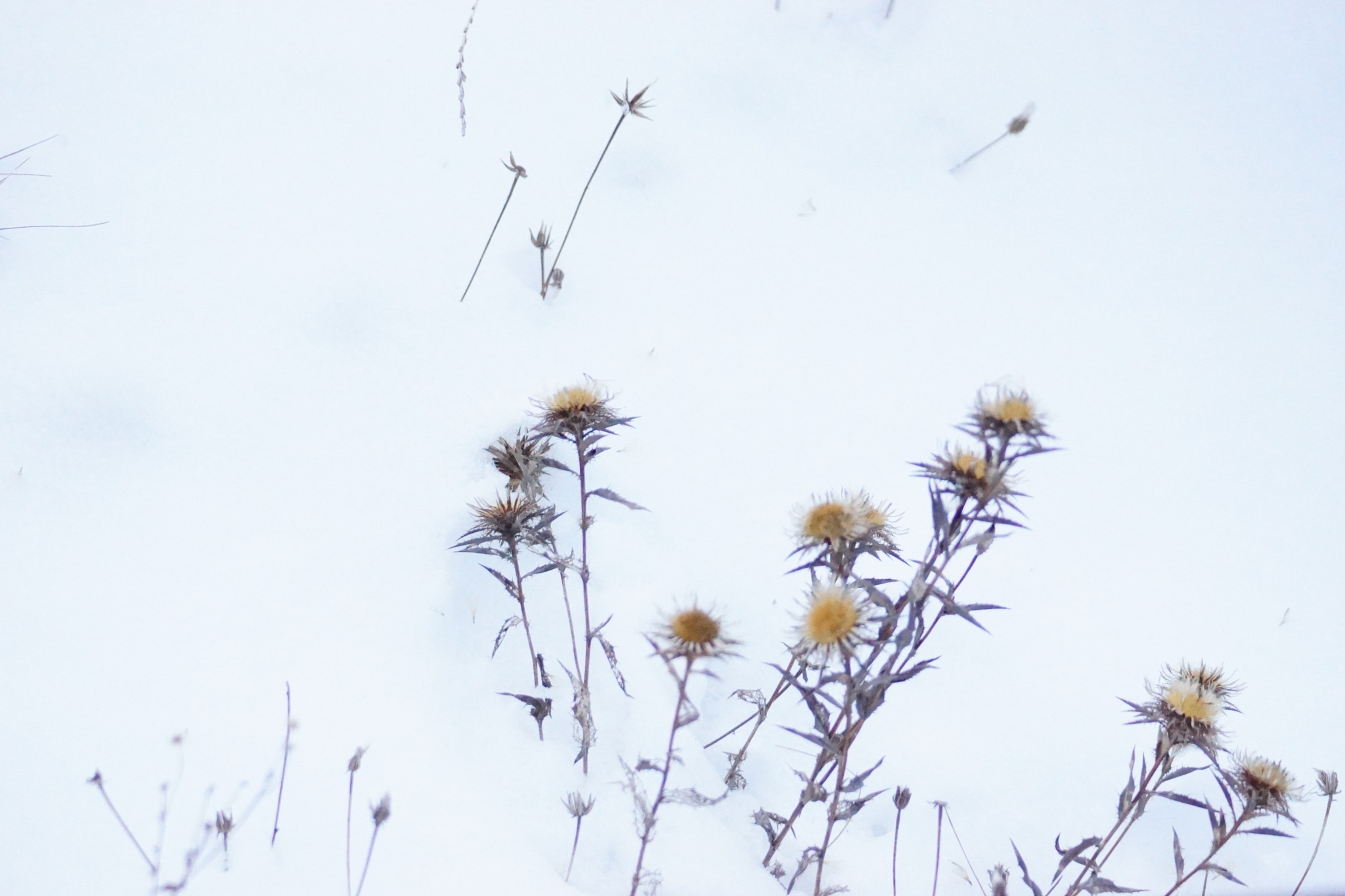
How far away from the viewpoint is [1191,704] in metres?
1.48

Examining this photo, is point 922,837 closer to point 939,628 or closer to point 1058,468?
point 939,628

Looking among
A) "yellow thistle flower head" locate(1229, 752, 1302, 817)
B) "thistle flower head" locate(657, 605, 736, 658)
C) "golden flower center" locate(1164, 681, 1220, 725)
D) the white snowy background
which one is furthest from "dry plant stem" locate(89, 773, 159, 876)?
"yellow thistle flower head" locate(1229, 752, 1302, 817)

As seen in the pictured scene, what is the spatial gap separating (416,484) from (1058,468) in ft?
5.46

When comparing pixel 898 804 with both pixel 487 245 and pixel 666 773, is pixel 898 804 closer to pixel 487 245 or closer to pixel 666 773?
pixel 666 773

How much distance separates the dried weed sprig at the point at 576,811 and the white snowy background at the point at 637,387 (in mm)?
27

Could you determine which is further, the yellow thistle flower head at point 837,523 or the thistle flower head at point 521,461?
the thistle flower head at point 521,461

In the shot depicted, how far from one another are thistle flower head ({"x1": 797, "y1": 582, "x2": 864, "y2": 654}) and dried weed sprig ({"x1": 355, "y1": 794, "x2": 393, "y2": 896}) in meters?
0.72

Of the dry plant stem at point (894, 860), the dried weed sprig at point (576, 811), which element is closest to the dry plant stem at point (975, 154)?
the dry plant stem at point (894, 860)

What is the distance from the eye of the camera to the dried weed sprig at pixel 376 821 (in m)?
1.31

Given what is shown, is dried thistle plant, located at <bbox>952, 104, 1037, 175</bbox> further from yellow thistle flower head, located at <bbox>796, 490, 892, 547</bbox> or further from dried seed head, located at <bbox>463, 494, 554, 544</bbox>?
dried seed head, located at <bbox>463, 494, 554, 544</bbox>

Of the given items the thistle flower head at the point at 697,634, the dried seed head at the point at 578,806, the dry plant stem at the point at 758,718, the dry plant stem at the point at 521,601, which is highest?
the dry plant stem at the point at 521,601

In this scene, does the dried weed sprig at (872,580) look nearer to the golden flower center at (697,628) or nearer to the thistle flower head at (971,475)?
the thistle flower head at (971,475)

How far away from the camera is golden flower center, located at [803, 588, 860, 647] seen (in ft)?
4.49

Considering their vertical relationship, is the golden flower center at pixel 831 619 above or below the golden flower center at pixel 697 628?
above
